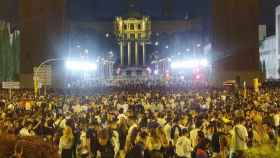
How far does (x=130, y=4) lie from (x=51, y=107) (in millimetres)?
125882

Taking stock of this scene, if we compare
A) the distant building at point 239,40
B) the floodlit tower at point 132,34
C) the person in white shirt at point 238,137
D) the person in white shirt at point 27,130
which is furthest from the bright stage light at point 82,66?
the person in white shirt at point 238,137

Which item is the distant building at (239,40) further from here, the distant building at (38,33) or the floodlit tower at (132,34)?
the floodlit tower at (132,34)

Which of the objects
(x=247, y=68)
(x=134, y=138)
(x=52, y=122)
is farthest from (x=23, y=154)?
(x=247, y=68)

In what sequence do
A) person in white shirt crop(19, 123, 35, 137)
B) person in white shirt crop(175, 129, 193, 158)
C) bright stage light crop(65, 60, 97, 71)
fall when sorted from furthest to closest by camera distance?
bright stage light crop(65, 60, 97, 71)
person in white shirt crop(19, 123, 35, 137)
person in white shirt crop(175, 129, 193, 158)

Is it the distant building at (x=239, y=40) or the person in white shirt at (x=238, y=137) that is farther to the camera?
the distant building at (x=239, y=40)

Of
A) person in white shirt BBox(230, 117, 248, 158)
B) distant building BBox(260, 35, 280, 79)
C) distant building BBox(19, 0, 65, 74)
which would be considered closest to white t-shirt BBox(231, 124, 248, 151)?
person in white shirt BBox(230, 117, 248, 158)

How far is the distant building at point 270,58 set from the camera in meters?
88.7

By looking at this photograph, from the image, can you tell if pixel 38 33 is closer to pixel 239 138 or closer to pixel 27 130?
pixel 27 130

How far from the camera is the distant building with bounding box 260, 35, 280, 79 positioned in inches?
3491

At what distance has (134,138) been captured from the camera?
1223cm

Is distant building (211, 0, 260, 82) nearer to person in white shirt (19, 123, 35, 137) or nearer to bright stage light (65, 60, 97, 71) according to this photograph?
bright stage light (65, 60, 97, 71)

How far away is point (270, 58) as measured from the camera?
94.1m

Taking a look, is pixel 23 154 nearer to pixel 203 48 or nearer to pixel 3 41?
pixel 3 41

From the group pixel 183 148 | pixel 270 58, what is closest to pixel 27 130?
pixel 183 148
